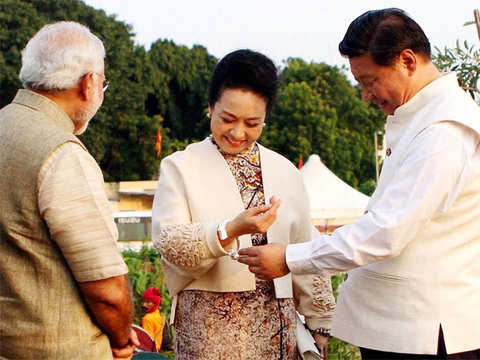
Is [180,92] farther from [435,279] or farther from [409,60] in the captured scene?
[435,279]

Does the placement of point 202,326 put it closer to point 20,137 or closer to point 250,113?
point 250,113

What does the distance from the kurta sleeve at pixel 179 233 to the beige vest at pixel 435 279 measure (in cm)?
69

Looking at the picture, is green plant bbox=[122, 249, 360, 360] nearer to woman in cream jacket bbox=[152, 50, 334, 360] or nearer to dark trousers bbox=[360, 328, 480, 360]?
woman in cream jacket bbox=[152, 50, 334, 360]

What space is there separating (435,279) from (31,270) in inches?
53.7

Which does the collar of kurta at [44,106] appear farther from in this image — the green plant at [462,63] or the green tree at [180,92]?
the green tree at [180,92]

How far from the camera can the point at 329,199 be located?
61.0ft

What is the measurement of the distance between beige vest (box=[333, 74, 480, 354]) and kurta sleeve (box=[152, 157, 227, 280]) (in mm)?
689

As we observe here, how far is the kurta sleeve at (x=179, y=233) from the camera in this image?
9.16 ft

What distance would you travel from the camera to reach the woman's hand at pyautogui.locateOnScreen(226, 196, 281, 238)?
8.84 feet

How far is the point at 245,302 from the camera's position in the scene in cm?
296

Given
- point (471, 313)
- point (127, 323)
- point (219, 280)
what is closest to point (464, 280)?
point (471, 313)

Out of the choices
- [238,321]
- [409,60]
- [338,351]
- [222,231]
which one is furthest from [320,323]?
[338,351]

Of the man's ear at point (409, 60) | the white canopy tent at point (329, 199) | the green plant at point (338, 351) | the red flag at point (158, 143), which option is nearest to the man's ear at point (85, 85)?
the man's ear at point (409, 60)

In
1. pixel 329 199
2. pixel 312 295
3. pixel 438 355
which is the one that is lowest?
pixel 438 355
